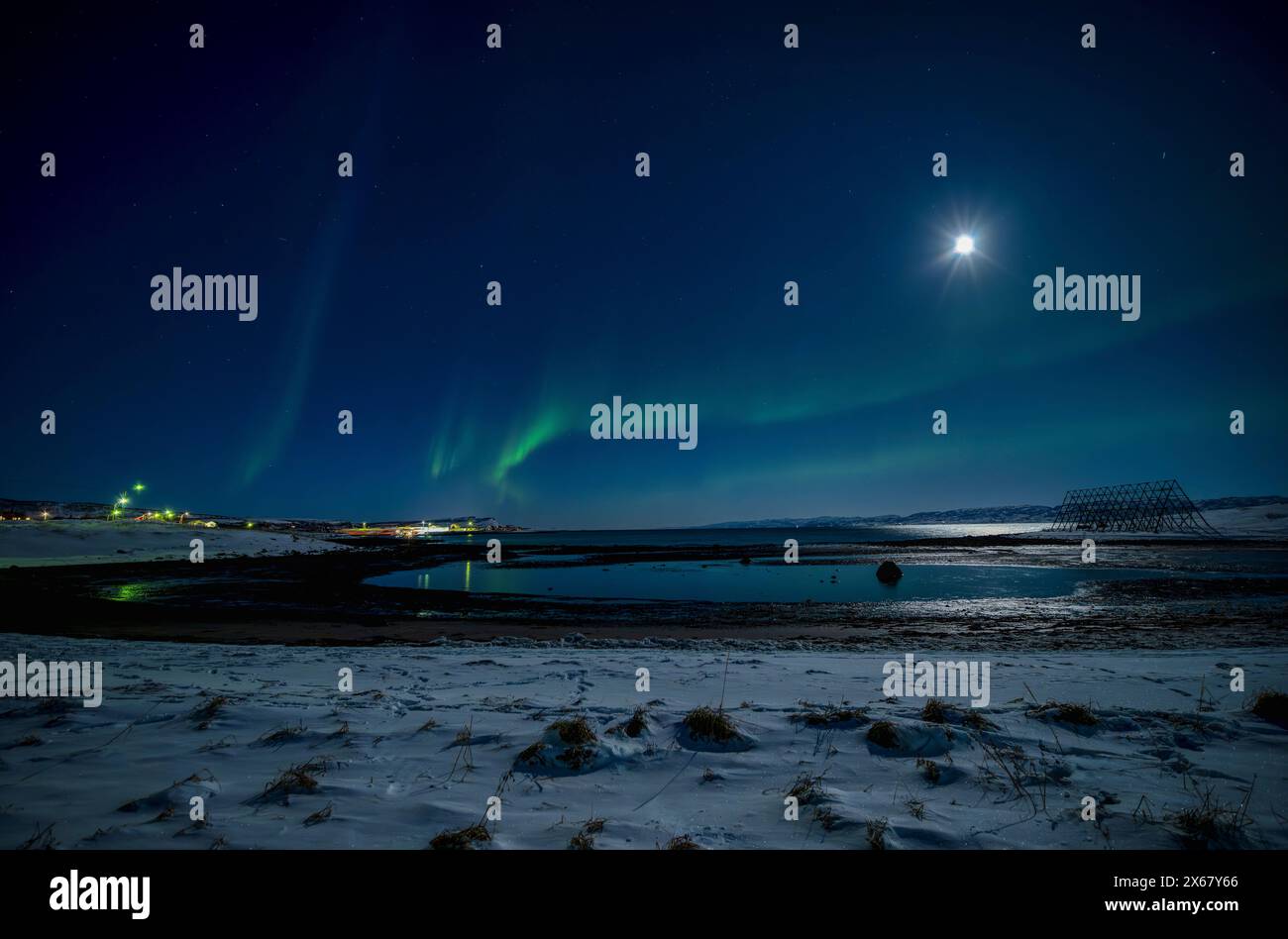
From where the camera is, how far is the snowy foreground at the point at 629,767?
378 centimetres

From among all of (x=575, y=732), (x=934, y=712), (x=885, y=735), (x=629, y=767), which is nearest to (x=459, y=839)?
(x=629, y=767)

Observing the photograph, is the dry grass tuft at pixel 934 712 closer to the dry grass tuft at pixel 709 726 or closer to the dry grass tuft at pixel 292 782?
the dry grass tuft at pixel 709 726

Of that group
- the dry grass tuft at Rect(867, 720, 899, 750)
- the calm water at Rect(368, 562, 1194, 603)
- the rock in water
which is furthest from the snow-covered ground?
the dry grass tuft at Rect(867, 720, 899, 750)

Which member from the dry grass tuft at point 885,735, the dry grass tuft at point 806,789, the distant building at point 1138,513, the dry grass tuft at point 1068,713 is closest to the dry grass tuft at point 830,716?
the dry grass tuft at point 885,735

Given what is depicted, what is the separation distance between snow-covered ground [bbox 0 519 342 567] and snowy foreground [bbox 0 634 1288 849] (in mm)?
49266

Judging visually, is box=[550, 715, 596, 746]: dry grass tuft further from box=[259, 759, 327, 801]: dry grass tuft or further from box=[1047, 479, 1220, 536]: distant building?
box=[1047, 479, 1220, 536]: distant building

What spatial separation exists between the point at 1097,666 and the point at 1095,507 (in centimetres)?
14815

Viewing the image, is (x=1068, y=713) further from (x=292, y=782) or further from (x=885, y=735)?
(x=292, y=782)

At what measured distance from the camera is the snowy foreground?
378 cm

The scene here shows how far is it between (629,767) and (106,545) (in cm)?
6699

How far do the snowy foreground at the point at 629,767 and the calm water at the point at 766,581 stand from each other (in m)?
18.2
